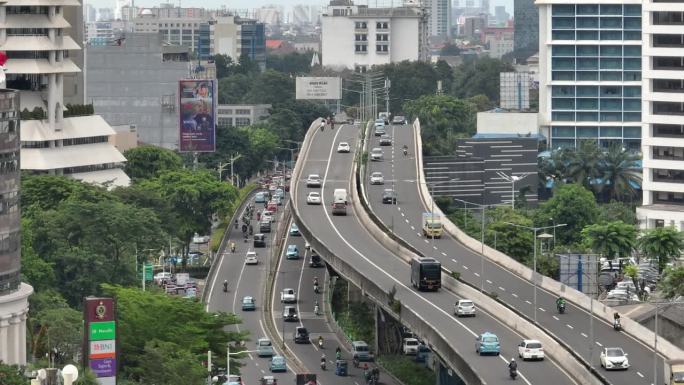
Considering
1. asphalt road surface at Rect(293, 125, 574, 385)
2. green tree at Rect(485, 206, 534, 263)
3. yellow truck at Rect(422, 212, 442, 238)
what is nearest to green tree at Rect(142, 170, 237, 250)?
asphalt road surface at Rect(293, 125, 574, 385)

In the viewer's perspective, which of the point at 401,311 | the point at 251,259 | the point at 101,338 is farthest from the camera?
the point at 251,259

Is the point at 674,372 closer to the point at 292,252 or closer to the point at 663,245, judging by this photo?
the point at 663,245

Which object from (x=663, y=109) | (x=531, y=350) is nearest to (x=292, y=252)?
(x=663, y=109)

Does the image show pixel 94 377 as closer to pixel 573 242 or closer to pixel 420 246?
pixel 420 246

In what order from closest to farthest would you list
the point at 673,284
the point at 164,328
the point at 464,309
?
1. the point at 164,328
2. the point at 464,309
3. the point at 673,284

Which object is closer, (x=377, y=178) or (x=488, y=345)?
(x=488, y=345)

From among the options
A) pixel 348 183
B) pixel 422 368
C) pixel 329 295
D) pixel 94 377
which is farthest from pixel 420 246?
pixel 94 377
